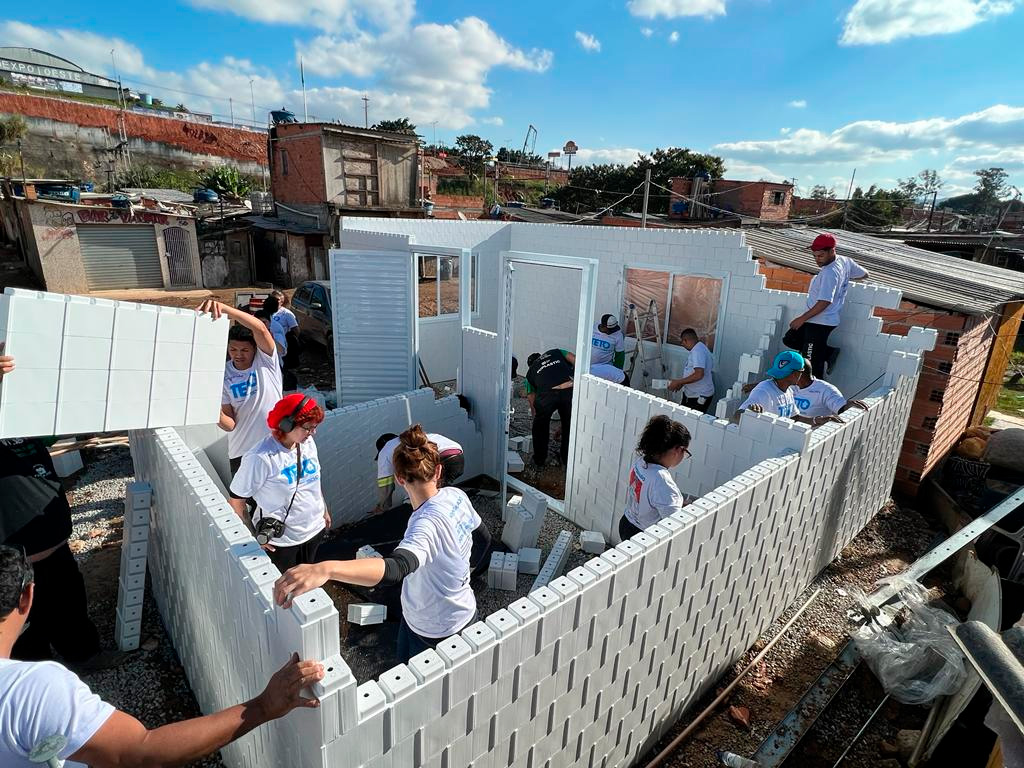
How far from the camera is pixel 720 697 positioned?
3.72 m

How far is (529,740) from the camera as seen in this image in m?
2.43

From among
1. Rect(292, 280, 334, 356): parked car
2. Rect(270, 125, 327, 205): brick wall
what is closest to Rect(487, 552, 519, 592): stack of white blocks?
Rect(292, 280, 334, 356): parked car

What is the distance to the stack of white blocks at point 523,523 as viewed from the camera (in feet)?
16.8

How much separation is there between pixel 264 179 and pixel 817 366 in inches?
1567

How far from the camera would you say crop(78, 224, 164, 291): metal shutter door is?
18.8 m

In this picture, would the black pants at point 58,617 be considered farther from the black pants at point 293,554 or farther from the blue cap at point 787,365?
the blue cap at point 787,365

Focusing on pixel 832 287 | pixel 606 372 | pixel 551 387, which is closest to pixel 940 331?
pixel 832 287

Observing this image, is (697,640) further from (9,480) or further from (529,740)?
(9,480)

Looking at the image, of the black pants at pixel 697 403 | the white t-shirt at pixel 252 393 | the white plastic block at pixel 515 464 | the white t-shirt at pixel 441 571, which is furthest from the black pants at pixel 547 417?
Result: the white t-shirt at pixel 441 571

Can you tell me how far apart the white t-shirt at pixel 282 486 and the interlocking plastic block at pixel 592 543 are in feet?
8.49

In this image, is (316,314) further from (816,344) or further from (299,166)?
(299,166)

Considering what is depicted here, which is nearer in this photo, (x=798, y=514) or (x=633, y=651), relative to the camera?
(x=633, y=651)

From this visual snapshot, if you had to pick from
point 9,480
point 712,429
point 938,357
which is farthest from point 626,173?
point 9,480

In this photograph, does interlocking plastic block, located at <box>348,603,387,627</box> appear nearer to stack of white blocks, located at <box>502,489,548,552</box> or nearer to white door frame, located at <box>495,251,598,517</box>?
stack of white blocks, located at <box>502,489,548,552</box>
